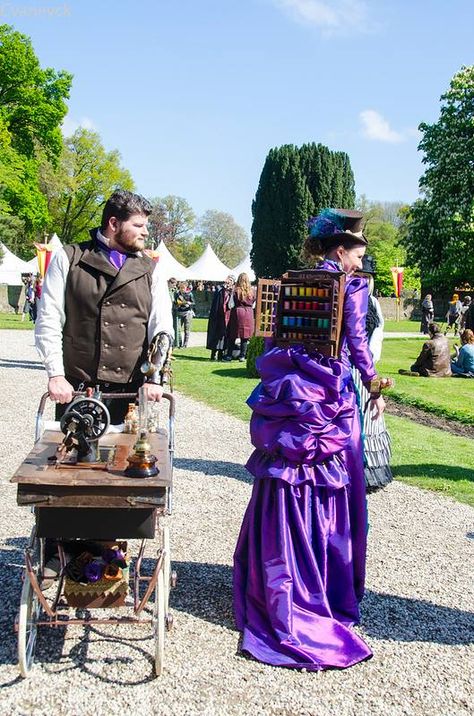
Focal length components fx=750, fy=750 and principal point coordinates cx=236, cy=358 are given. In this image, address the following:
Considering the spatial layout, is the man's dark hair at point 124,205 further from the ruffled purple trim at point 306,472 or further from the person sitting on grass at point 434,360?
the person sitting on grass at point 434,360

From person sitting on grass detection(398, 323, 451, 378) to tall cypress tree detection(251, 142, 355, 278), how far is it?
2796 centimetres

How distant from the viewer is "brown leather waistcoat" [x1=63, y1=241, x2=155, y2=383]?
12.3ft

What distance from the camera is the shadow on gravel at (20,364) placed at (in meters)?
14.9

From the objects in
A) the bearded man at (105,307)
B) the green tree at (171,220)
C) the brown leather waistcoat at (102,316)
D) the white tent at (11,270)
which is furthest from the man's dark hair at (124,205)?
the green tree at (171,220)

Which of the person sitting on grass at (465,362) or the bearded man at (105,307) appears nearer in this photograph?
the bearded man at (105,307)

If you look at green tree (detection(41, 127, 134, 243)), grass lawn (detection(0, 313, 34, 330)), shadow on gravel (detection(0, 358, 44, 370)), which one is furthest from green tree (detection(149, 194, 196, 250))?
shadow on gravel (detection(0, 358, 44, 370))

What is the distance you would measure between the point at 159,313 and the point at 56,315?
51 cm

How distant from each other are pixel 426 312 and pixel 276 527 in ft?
99.1

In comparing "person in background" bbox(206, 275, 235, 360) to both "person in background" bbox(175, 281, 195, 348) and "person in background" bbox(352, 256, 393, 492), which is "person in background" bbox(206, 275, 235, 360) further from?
"person in background" bbox(352, 256, 393, 492)

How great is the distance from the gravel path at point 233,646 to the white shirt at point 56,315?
128 centimetres

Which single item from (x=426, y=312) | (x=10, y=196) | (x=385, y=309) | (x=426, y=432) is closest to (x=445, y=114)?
(x=426, y=312)

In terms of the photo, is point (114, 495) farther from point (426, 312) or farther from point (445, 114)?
point (445, 114)

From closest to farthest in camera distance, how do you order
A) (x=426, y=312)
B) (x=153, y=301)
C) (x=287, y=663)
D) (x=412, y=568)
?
(x=287, y=663) → (x=153, y=301) → (x=412, y=568) → (x=426, y=312)

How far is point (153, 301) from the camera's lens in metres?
3.86
